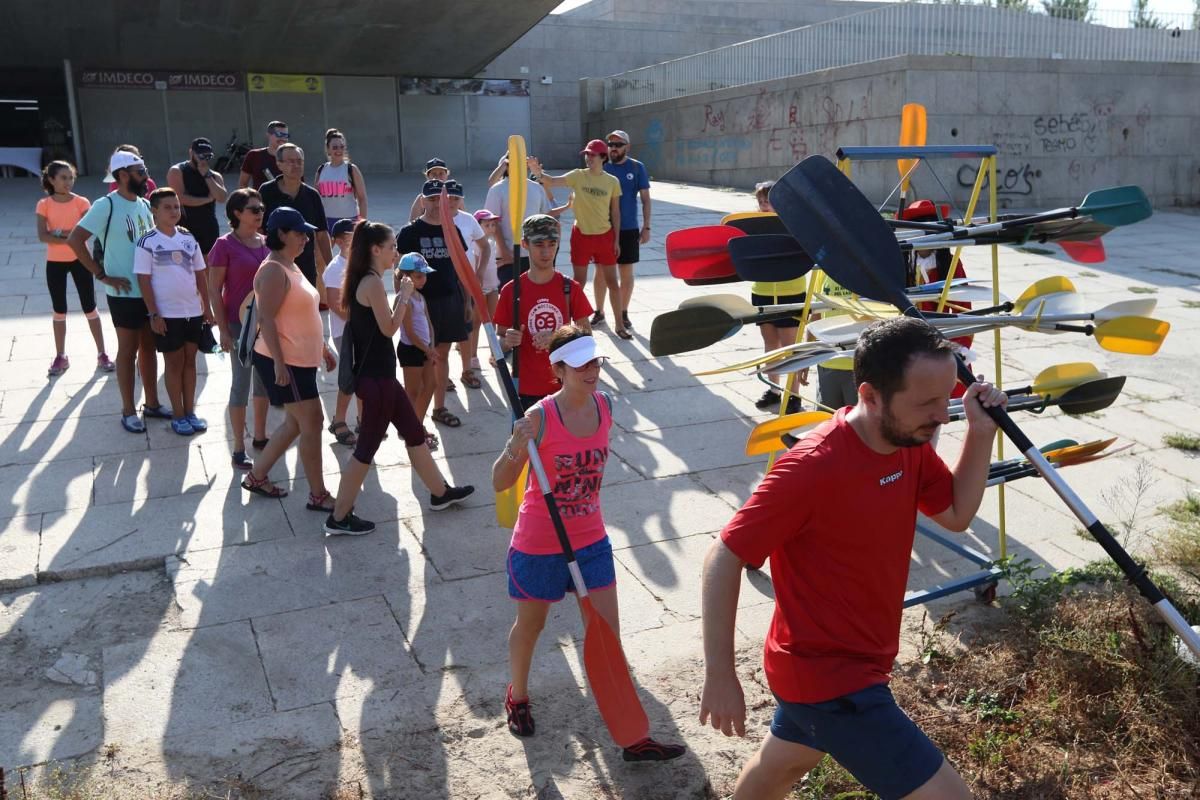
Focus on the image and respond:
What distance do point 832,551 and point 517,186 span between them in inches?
124

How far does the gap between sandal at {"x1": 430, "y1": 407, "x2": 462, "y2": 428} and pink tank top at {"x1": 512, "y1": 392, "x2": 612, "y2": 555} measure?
3634mm

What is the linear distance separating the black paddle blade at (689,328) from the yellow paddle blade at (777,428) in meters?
0.52

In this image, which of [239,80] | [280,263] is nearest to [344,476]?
[280,263]

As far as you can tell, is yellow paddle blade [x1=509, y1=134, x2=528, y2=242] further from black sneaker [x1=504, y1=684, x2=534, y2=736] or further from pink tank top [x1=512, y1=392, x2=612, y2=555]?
black sneaker [x1=504, y1=684, x2=534, y2=736]

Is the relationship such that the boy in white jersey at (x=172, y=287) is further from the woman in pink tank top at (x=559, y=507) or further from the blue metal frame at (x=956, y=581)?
the blue metal frame at (x=956, y=581)

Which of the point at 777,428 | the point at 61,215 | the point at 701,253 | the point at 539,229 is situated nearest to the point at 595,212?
the point at 539,229

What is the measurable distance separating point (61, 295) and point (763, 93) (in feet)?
51.0

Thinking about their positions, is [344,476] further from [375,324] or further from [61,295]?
[61,295]

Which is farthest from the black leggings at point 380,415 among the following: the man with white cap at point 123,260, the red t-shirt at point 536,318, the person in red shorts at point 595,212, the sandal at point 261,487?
the person in red shorts at point 595,212

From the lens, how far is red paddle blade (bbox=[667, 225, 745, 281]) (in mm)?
4863

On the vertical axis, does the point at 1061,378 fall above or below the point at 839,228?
below

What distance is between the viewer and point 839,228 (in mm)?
3707

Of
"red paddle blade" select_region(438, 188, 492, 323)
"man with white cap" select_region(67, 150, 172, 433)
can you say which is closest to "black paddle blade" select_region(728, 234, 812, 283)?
"red paddle blade" select_region(438, 188, 492, 323)

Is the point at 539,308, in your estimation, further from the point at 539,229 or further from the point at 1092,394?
the point at 1092,394
